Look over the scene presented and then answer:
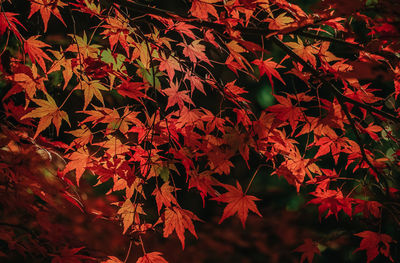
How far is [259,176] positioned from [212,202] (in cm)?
65

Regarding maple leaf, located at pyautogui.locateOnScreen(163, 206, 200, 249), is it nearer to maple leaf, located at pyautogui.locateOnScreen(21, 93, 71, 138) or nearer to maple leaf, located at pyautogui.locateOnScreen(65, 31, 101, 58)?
maple leaf, located at pyautogui.locateOnScreen(21, 93, 71, 138)

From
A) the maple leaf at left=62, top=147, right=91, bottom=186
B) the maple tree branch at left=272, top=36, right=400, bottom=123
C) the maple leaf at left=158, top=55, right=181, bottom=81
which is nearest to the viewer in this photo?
the maple tree branch at left=272, top=36, right=400, bottom=123

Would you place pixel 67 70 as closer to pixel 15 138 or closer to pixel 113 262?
pixel 15 138

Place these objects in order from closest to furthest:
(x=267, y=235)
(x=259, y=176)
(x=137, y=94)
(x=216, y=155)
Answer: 1. (x=137, y=94)
2. (x=216, y=155)
3. (x=267, y=235)
4. (x=259, y=176)

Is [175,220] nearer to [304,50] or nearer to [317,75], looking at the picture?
[317,75]

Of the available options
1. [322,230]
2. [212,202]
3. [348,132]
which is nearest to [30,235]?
[212,202]

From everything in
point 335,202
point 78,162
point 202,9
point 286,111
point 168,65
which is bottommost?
point 335,202

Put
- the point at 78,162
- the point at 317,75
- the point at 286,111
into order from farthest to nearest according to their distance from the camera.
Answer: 1. the point at 78,162
2. the point at 286,111
3. the point at 317,75

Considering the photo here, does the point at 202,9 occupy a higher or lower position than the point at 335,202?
higher

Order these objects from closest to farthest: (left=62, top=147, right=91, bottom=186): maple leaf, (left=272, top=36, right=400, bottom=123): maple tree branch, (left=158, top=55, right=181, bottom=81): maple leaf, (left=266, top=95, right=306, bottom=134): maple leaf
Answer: (left=272, top=36, right=400, bottom=123): maple tree branch, (left=266, top=95, right=306, bottom=134): maple leaf, (left=62, top=147, right=91, bottom=186): maple leaf, (left=158, top=55, right=181, bottom=81): maple leaf

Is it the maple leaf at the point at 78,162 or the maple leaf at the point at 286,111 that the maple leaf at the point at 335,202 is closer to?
the maple leaf at the point at 286,111

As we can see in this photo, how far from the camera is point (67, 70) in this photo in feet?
5.65

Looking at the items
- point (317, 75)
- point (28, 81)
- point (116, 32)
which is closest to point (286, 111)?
point (317, 75)

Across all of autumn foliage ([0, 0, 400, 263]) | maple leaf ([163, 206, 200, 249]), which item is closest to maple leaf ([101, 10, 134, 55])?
autumn foliage ([0, 0, 400, 263])
